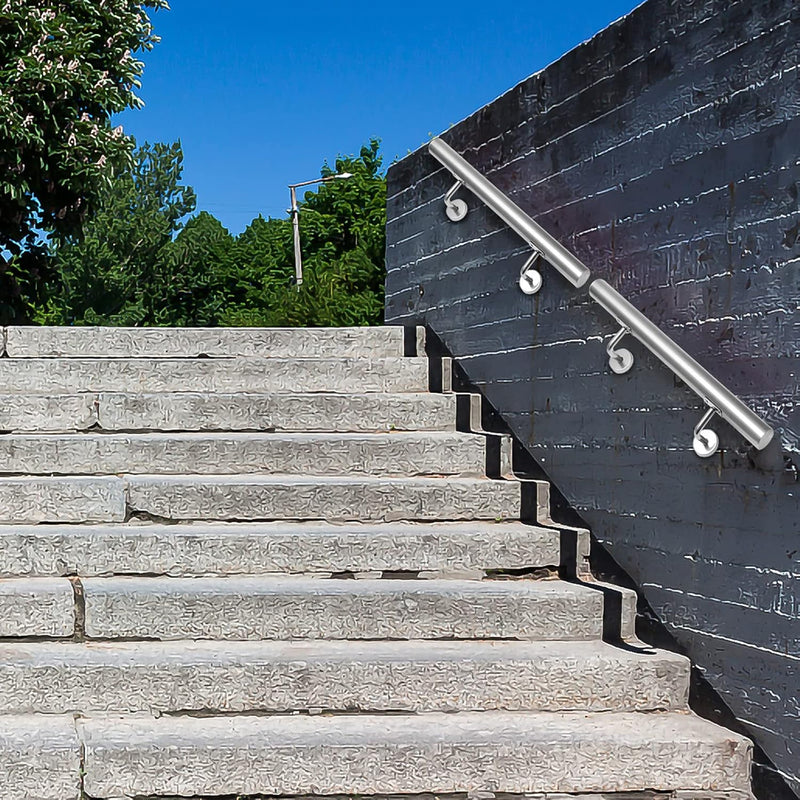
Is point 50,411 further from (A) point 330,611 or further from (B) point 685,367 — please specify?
(B) point 685,367

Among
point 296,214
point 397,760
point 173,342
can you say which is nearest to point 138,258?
point 296,214

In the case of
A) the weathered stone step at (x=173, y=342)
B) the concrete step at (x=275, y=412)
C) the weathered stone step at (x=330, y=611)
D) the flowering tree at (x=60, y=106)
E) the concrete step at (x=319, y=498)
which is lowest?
the weathered stone step at (x=330, y=611)

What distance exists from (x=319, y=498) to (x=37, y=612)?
947 mm

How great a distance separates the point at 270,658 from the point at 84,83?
24.3ft

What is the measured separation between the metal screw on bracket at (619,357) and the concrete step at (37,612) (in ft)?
5.24

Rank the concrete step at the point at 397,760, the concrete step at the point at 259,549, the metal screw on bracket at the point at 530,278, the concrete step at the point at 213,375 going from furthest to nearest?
1. the concrete step at the point at 213,375
2. the metal screw on bracket at the point at 530,278
3. the concrete step at the point at 259,549
4. the concrete step at the point at 397,760

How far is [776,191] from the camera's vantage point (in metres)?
2.66

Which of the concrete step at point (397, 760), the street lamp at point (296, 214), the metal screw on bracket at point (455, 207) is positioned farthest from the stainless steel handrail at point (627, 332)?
the street lamp at point (296, 214)

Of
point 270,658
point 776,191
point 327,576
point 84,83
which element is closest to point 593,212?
point 776,191

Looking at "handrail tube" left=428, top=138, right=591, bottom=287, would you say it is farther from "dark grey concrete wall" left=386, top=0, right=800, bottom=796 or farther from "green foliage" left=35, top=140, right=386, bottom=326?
"green foliage" left=35, top=140, right=386, bottom=326

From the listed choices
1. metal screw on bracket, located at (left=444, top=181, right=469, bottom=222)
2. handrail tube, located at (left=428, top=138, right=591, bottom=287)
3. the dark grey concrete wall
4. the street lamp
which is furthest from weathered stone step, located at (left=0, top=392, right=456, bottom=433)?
the street lamp

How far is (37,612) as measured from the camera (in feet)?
10.0

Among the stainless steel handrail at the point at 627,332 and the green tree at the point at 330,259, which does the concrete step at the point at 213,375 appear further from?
the green tree at the point at 330,259

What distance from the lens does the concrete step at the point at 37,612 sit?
3049mm
